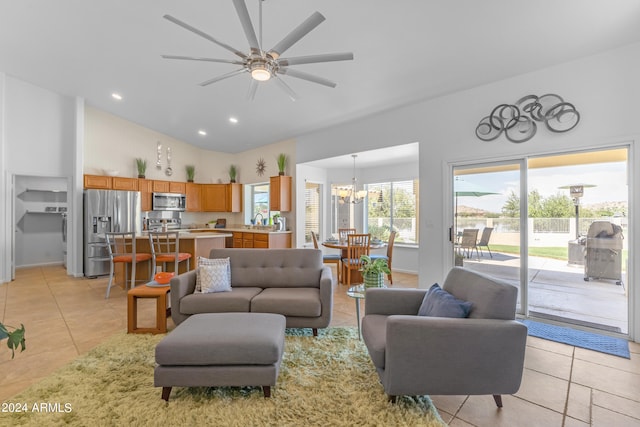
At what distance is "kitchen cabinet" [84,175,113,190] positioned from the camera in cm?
602

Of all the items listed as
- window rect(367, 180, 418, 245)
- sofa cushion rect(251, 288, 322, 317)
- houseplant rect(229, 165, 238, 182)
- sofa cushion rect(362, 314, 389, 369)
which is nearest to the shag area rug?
sofa cushion rect(362, 314, 389, 369)

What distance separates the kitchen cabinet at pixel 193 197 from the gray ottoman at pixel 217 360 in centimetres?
643

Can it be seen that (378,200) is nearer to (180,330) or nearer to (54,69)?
(180,330)

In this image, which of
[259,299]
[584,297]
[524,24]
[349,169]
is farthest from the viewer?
[349,169]

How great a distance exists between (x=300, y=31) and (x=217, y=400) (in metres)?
2.72

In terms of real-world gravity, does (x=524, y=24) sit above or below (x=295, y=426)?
above

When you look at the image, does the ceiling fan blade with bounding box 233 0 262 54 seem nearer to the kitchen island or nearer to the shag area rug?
the shag area rug

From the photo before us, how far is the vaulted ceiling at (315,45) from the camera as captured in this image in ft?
8.91

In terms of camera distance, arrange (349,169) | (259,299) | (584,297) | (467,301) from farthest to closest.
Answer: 1. (349,169)
2. (584,297)
3. (259,299)
4. (467,301)

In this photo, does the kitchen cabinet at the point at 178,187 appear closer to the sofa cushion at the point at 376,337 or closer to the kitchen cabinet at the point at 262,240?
the kitchen cabinet at the point at 262,240

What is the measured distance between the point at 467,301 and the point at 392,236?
3307 millimetres

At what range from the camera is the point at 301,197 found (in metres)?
6.88

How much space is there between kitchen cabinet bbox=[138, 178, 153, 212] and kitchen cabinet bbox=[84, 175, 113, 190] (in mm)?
624

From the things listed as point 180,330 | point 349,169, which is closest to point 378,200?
point 349,169
